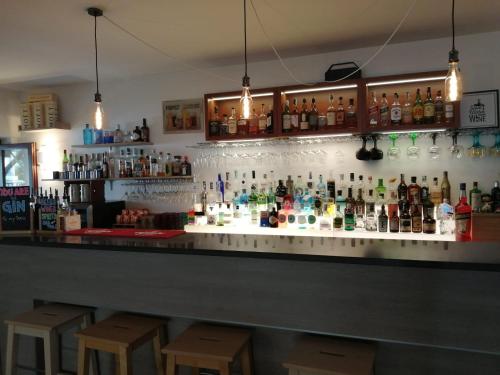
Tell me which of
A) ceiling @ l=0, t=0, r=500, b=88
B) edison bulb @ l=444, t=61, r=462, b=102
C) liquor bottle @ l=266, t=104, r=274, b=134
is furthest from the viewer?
liquor bottle @ l=266, t=104, r=274, b=134

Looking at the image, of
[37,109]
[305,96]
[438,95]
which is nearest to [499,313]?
[438,95]

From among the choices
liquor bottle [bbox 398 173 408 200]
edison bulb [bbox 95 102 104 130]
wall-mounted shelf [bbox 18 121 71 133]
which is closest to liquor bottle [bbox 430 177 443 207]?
liquor bottle [bbox 398 173 408 200]

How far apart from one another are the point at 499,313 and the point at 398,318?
367 mm

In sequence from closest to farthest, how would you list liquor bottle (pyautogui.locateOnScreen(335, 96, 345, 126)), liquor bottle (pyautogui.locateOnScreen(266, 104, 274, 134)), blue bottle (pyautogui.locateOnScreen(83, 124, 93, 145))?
liquor bottle (pyautogui.locateOnScreen(335, 96, 345, 126)) → liquor bottle (pyautogui.locateOnScreen(266, 104, 274, 134)) → blue bottle (pyautogui.locateOnScreen(83, 124, 93, 145))

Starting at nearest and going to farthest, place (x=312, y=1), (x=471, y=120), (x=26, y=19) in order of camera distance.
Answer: (x=312, y=1) < (x=26, y=19) < (x=471, y=120)

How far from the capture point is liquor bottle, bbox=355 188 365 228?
3531 millimetres

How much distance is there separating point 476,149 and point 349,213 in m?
1.21

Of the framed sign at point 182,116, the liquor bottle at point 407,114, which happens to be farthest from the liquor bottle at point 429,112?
the framed sign at point 182,116

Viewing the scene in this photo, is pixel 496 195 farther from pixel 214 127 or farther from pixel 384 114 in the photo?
pixel 214 127

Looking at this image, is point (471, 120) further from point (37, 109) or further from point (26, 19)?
point (37, 109)

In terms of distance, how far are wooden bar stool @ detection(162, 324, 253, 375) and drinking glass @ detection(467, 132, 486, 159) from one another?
2.70m

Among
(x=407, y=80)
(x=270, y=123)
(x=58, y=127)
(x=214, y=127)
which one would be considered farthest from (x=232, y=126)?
(x=58, y=127)

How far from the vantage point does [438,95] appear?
3.51 m

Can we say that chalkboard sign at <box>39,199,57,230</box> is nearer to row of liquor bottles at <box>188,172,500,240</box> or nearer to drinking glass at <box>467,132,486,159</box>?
row of liquor bottles at <box>188,172,500,240</box>
